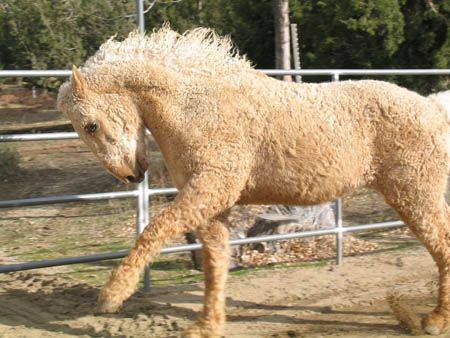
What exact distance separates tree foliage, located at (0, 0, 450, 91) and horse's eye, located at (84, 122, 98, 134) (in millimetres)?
6910

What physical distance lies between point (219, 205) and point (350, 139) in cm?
94

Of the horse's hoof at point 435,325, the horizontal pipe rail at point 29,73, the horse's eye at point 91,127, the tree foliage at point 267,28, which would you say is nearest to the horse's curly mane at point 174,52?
the horse's eye at point 91,127

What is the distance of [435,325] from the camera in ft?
15.0

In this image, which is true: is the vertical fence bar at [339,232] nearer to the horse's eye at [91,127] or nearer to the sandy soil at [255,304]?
the sandy soil at [255,304]

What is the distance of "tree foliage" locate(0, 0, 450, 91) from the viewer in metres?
10.7

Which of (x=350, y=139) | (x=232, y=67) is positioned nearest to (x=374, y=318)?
(x=350, y=139)

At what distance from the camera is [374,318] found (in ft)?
16.4

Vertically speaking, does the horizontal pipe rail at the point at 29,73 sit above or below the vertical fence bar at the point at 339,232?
above

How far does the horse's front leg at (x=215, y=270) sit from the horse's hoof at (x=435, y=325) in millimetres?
1363

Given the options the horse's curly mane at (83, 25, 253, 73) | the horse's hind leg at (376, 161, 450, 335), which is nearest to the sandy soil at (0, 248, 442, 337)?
the horse's hind leg at (376, 161, 450, 335)

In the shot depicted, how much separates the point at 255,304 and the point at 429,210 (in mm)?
1532

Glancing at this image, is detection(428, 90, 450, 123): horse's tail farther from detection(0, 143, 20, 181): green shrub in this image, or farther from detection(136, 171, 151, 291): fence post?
detection(0, 143, 20, 181): green shrub

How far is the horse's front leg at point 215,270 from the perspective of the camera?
14.0 feet

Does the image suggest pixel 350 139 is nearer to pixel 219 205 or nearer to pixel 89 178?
pixel 219 205
